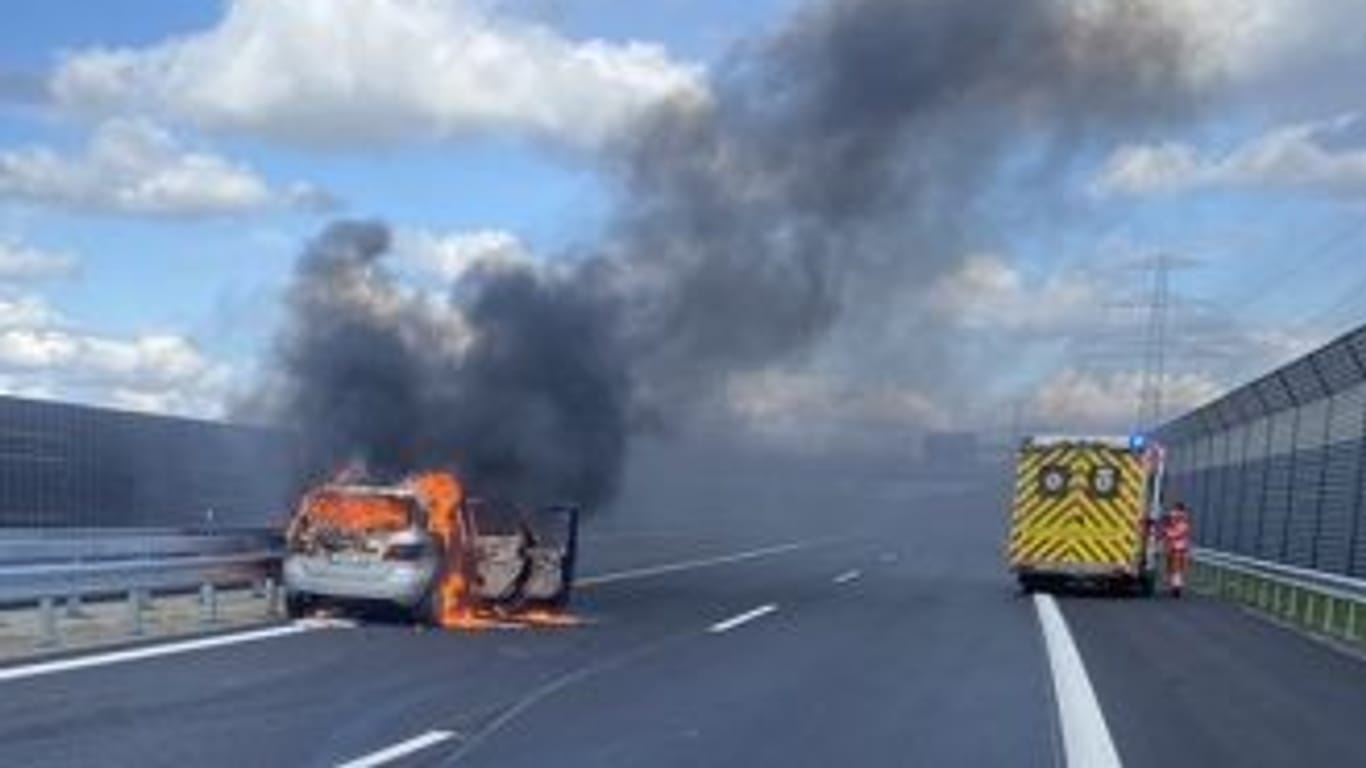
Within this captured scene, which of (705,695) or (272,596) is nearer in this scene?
(705,695)

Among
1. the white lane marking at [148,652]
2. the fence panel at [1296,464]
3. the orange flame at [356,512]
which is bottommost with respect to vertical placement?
the white lane marking at [148,652]

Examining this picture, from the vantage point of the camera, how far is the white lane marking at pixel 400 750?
11.2m

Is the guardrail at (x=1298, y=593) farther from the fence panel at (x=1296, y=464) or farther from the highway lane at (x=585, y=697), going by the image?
the highway lane at (x=585, y=697)

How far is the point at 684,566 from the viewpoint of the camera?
40812mm

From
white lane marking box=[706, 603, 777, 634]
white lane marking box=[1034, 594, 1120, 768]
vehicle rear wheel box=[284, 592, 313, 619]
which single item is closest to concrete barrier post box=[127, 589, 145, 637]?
vehicle rear wheel box=[284, 592, 313, 619]

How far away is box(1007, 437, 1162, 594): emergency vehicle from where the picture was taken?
35656mm

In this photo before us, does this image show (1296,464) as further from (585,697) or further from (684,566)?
(585,697)

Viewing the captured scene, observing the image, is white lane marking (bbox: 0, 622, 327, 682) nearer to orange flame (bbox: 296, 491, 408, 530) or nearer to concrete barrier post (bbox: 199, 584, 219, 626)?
concrete barrier post (bbox: 199, 584, 219, 626)

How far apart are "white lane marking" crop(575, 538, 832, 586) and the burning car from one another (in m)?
7.98

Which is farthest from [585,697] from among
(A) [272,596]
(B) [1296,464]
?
(B) [1296,464]

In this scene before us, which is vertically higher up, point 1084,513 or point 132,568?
point 1084,513

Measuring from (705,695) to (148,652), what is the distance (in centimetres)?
511

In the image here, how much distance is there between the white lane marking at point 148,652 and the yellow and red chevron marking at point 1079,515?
17635 millimetres

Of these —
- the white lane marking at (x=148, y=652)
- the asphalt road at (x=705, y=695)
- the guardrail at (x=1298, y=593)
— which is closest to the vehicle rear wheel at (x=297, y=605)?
the white lane marking at (x=148, y=652)
